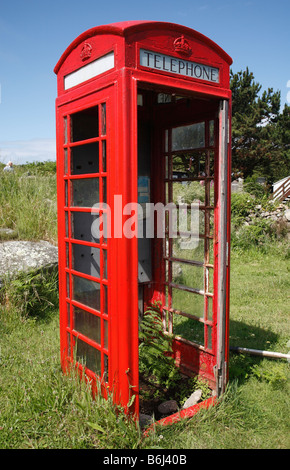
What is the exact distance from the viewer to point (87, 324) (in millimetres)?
3164

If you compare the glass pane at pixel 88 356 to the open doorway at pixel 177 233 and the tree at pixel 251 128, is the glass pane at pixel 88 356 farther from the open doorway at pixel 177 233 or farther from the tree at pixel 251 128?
the tree at pixel 251 128

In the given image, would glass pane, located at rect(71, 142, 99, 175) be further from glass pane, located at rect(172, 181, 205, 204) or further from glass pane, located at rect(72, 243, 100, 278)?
glass pane, located at rect(172, 181, 205, 204)

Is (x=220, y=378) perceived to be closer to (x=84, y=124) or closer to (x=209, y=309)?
(x=209, y=309)

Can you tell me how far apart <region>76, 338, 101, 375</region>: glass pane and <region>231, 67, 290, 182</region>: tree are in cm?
2658

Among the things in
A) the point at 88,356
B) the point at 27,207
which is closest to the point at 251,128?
the point at 27,207

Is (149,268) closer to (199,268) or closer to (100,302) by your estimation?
(199,268)

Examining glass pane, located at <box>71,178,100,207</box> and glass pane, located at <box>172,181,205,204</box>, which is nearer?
glass pane, located at <box>71,178,100,207</box>

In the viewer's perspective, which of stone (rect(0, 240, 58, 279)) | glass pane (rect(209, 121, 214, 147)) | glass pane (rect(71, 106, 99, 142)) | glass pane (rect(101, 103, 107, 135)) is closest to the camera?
glass pane (rect(101, 103, 107, 135))

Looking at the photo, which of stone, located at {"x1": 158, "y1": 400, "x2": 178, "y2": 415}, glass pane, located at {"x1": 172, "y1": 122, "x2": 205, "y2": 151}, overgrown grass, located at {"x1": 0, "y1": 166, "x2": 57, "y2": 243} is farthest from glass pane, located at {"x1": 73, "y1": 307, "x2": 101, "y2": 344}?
overgrown grass, located at {"x1": 0, "y1": 166, "x2": 57, "y2": 243}

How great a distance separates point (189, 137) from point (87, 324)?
6.20ft

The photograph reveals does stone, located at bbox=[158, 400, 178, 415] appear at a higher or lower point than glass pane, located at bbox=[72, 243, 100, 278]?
lower

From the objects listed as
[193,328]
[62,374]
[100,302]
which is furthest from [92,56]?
[193,328]

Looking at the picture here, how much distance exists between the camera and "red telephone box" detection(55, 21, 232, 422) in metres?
2.61

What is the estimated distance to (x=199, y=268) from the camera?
12.1 ft
